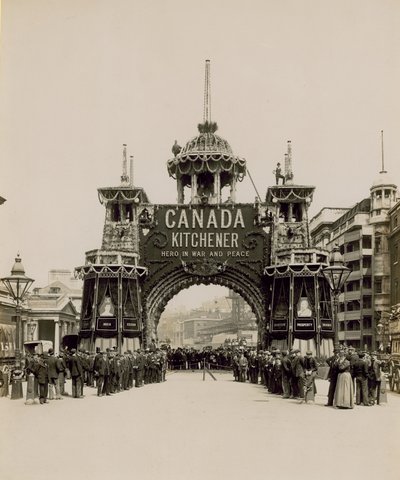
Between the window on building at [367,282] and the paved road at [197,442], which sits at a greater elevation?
the window on building at [367,282]

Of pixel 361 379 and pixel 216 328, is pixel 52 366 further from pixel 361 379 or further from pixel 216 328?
pixel 216 328

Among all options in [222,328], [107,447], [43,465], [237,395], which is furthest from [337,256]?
[222,328]

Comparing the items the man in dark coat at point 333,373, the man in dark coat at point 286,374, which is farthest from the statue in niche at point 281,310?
the man in dark coat at point 333,373

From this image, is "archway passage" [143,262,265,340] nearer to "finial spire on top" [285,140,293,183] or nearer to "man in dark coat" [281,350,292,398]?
"finial spire on top" [285,140,293,183]

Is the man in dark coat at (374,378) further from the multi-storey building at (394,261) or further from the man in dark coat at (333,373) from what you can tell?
the multi-storey building at (394,261)

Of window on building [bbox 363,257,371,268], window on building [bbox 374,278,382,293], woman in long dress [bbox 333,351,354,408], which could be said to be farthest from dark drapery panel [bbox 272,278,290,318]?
window on building [bbox 363,257,371,268]
